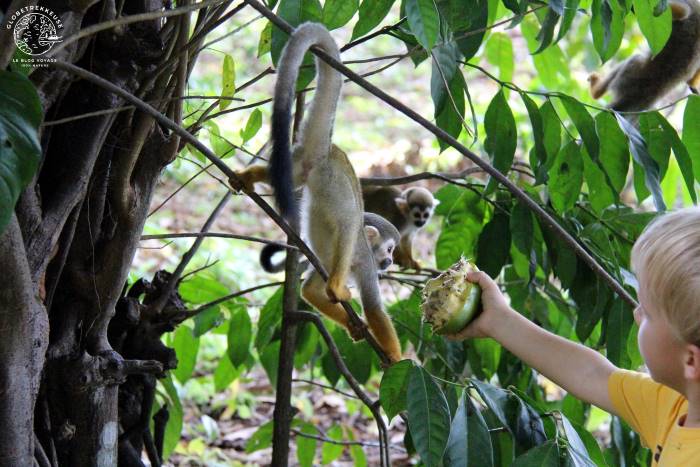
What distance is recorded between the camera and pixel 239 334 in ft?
9.33

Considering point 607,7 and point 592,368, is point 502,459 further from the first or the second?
point 607,7

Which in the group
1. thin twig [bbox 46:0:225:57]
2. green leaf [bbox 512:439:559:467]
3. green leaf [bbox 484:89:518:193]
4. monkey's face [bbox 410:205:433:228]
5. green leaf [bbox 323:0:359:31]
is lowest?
green leaf [bbox 512:439:559:467]

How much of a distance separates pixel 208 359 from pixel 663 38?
384cm

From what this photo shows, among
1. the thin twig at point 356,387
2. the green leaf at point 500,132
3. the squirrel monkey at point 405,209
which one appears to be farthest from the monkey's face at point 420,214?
the green leaf at point 500,132

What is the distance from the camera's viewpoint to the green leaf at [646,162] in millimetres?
2016

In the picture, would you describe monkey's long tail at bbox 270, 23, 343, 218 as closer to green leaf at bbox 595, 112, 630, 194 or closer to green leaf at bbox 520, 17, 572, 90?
green leaf at bbox 595, 112, 630, 194

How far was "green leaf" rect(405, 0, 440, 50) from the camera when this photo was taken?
1.59m

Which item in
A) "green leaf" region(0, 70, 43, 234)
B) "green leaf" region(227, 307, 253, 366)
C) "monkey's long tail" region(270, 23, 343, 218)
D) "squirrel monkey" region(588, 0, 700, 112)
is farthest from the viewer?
"squirrel monkey" region(588, 0, 700, 112)

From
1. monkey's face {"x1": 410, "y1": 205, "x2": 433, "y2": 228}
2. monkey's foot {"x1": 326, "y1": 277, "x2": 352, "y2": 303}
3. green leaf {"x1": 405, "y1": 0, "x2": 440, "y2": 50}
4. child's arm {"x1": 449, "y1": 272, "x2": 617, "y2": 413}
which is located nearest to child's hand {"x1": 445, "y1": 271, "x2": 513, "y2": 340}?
child's arm {"x1": 449, "y1": 272, "x2": 617, "y2": 413}

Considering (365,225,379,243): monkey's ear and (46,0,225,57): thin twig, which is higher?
(365,225,379,243): monkey's ear

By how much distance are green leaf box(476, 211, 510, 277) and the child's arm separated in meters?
0.76

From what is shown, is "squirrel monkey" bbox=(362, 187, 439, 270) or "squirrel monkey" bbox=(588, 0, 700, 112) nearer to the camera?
"squirrel monkey" bbox=(362, 187, 439, 270)

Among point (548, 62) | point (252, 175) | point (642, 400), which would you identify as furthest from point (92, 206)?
point (548, 62)

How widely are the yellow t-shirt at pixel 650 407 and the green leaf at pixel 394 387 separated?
39 centimetres
